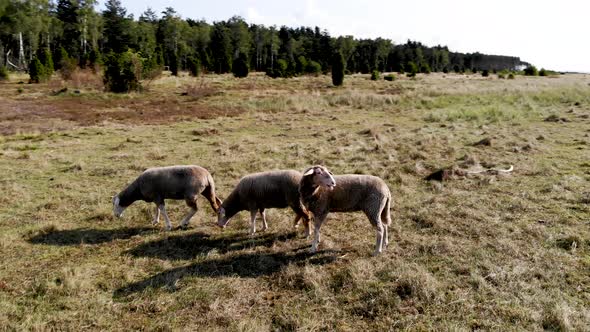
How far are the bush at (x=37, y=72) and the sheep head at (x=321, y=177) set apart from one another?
49.9 m

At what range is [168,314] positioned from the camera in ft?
19.8

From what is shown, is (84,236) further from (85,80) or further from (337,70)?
(85,80)

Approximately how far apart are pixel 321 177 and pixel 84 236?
17.7ft

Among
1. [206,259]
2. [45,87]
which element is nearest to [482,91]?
[206,259]

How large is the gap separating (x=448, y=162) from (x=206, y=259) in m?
10.7

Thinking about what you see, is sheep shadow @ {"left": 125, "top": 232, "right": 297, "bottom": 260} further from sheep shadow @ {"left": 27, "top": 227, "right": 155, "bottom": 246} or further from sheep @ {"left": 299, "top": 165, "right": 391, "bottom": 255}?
sheep @ {"left": 299, "top": 165, "right": 391, "bottom": 255}

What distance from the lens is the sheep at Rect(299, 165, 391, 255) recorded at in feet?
25.8

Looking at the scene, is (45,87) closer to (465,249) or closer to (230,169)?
(230,169)

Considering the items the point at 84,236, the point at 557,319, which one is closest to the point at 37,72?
the point at 84,236

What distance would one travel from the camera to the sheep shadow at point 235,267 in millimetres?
6836

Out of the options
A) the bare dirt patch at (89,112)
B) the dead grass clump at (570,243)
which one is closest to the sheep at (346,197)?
the dead grass clump at (570,243)

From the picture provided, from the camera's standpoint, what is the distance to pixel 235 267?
7.55 meters

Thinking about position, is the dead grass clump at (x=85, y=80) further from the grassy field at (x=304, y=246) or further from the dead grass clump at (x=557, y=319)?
the dead grass clump at (x=557, y=319)

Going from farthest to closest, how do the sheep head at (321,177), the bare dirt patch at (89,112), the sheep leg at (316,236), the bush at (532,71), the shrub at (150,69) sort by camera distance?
the bush at (532,71)
the shrub at (150,69)
the bare dirt patch at (89,112)
the sheep leg at (316,236)
the sheep head at (321,177)
